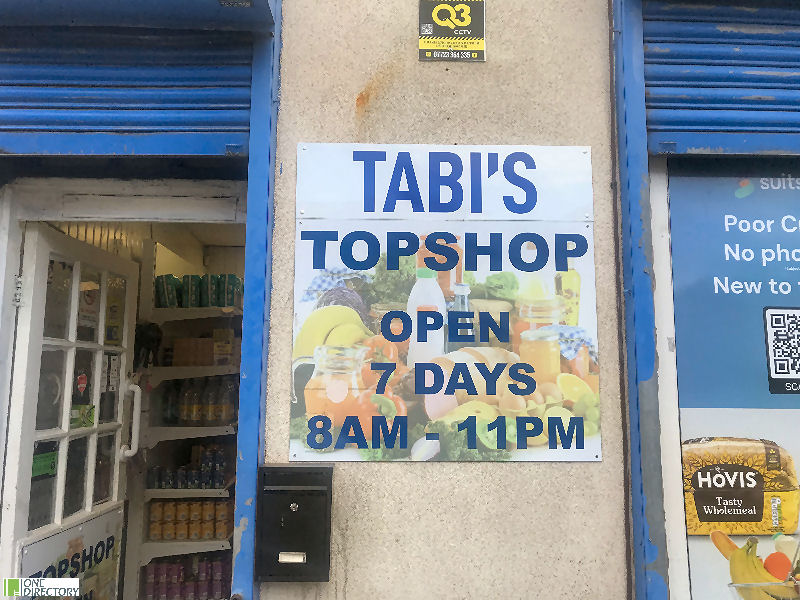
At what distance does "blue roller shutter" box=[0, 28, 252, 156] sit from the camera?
202 centimetres

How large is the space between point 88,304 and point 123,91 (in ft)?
3.96

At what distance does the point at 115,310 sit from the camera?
303 centimetres

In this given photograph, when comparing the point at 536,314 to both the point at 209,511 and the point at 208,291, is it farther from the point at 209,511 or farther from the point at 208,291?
the point at 209,511

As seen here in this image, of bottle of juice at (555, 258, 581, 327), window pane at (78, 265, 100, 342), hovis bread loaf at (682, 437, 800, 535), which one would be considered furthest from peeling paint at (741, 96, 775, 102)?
window pane at (78, 265, 100, 342)

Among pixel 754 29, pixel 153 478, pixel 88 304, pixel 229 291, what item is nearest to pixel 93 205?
pixel 88 304

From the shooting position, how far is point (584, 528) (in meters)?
1.89

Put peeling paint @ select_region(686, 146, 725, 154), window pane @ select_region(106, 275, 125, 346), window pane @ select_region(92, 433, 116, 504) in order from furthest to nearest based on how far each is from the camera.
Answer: window pane @ select_region(106, 275, 125, 346), window pane @ select_region(92, 433, 116, 504), peeling paint @ select_region(686, 146, 725, 154)

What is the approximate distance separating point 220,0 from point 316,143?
55 cm

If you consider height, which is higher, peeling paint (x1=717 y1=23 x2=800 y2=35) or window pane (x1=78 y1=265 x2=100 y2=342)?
peeling paint (x1=717 y1=23 x2=800 y2=35)

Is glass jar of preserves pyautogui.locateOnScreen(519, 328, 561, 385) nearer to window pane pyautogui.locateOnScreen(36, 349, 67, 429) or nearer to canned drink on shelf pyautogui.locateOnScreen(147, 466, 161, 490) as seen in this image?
window pane pyautogui.locateOnScreen(36, 349, 67, 429)

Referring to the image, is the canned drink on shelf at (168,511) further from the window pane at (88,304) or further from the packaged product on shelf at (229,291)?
the window pane at (88,304)

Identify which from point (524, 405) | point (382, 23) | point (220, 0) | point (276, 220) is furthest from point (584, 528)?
point (220, 0)

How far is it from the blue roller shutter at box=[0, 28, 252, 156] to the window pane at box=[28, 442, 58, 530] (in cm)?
128

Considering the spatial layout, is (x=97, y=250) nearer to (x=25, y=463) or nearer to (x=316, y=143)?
(x=25, y=463)
